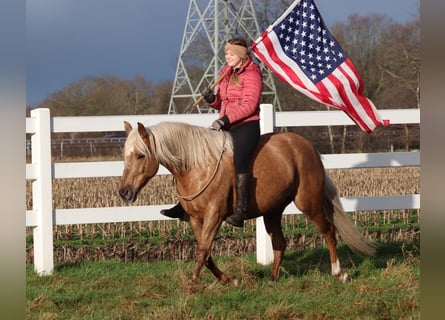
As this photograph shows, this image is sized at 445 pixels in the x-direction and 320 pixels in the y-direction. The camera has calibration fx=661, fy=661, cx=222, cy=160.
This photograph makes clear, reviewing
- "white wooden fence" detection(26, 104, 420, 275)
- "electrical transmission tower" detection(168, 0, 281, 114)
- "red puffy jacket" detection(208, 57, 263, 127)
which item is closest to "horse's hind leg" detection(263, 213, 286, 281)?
"white wooden fence" detection(26, 104, 420, 275)

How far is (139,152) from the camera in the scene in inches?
220

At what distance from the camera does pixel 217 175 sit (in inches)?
235

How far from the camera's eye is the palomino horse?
5645 millimetres

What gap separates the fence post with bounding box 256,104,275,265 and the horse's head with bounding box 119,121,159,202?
241 cm

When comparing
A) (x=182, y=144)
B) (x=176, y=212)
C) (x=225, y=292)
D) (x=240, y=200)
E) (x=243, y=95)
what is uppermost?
(x=243, y=95)

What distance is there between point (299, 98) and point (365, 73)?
499 centimetres

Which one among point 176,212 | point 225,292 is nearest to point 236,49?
point 176,212

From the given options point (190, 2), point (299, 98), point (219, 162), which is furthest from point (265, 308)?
point (190, 2)

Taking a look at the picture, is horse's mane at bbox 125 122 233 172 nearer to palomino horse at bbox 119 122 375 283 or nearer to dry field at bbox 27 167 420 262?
palomino horse at bbox 119 122 375 283

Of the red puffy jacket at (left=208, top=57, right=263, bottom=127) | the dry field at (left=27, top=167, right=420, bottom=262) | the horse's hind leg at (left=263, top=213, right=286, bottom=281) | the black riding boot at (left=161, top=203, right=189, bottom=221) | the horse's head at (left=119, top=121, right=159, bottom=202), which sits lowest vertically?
the dry field at (left=27, top=167, right=420, bottom=262)

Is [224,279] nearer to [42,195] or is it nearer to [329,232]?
[329,232]

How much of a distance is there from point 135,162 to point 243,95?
121cm
